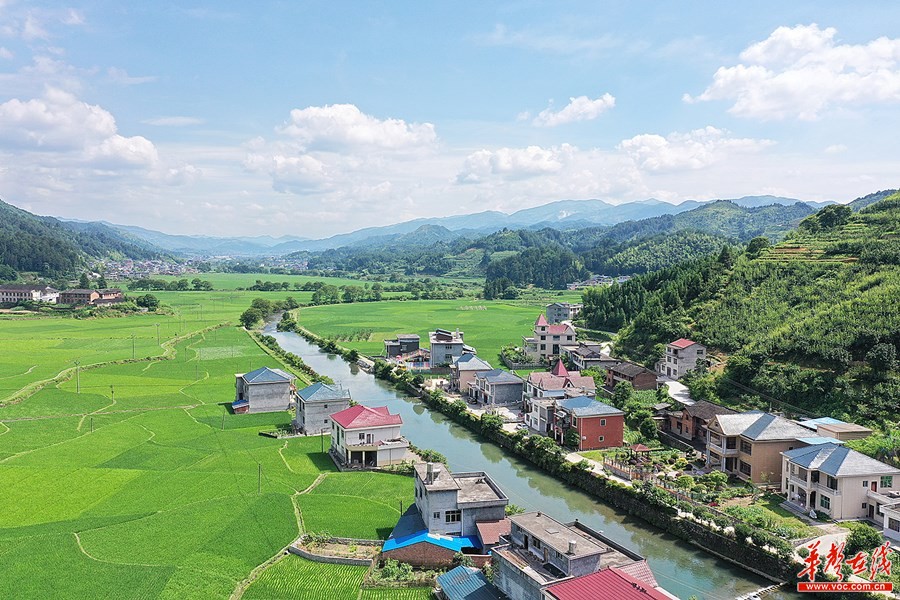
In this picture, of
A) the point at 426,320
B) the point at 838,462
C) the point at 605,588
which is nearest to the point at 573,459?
the point at 838,462

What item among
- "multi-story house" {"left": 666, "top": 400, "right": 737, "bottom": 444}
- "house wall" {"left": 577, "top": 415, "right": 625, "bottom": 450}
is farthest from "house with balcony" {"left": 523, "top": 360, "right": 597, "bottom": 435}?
"multi-story house" {"left": 666, "top": 400, "right": 737, "bottom": 444}

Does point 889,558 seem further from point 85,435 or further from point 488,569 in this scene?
point 85,435

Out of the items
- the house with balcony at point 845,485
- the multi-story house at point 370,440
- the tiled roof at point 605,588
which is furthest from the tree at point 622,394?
the tiled roof at point 605,588

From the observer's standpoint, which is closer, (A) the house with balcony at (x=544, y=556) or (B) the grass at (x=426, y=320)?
(A) the house with balcony at (x=544, y=556)

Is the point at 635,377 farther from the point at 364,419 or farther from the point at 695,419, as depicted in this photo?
the point at 364,419

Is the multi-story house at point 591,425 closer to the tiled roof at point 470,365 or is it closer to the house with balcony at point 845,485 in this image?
the house with balcony at point 845,485

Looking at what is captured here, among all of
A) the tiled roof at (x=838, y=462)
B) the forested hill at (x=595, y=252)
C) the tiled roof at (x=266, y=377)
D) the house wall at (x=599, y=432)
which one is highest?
the forested hill at (x=595, y=252)

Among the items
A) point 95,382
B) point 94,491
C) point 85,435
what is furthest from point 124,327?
point 94,491
